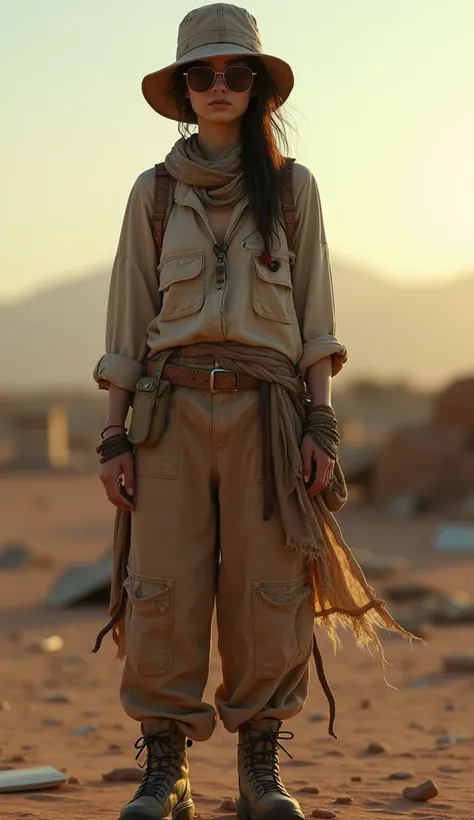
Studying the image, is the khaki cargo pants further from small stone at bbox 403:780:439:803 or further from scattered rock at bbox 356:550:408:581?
scattered rock at bbox 356:550:408:581

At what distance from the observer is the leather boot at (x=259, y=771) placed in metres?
3.83

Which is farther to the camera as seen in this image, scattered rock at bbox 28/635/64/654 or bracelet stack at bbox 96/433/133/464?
scattered rock at bbox 28/635/64/654

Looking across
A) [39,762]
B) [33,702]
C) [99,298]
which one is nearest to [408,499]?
[33,702]

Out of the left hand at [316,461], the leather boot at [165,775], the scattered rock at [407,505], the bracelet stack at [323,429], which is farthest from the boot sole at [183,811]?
the scattered rock at [407,505]

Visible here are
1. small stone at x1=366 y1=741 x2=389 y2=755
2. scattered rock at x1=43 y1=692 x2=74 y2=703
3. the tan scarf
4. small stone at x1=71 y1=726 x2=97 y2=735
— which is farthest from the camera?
scattered rock at x1=43 y1=692 x2=74 y2=703

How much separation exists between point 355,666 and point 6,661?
2127 millimetres

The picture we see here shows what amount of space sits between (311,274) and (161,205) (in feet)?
1.66

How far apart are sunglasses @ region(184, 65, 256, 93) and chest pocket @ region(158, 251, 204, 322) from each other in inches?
19.9

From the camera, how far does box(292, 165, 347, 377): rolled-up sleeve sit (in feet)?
13.1

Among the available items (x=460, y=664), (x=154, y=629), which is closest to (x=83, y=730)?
(x=154, y=629)

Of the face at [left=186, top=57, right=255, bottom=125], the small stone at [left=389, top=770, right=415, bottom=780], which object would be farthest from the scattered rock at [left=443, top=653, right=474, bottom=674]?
the face at [left=186, top=57, right=255, bottom=125]

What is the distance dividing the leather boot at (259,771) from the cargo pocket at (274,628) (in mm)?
206

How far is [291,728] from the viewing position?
240 inches

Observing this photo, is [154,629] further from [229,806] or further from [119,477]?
[229,806]
